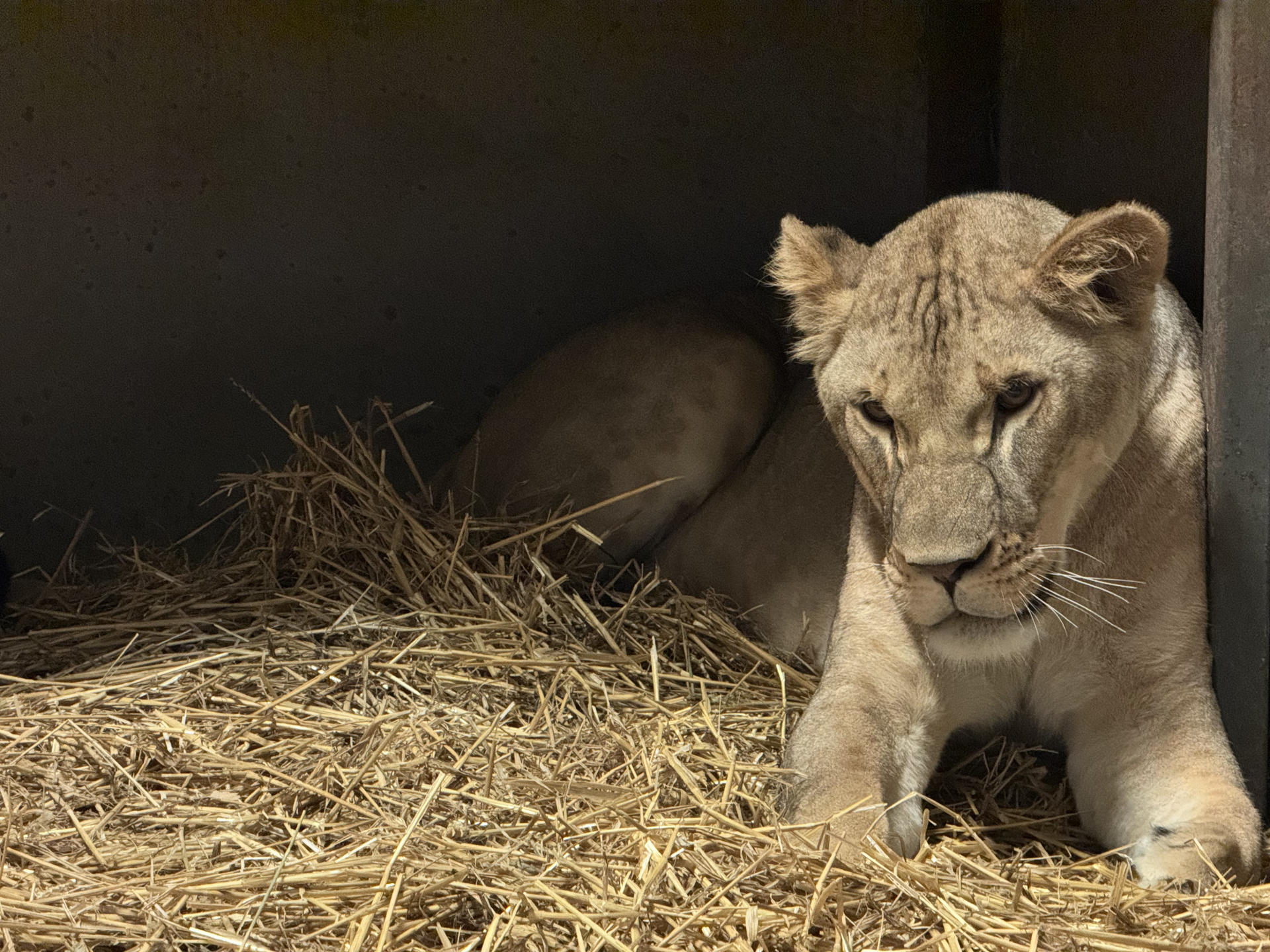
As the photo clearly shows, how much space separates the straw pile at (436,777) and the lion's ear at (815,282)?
0.93 metres

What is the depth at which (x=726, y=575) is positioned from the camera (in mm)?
4043

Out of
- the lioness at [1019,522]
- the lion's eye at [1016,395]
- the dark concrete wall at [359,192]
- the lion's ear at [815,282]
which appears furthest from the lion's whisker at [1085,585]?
the dark concrete wall at [359,192]

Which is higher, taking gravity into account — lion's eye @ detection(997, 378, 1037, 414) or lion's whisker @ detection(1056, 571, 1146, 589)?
lion's eye @ detection(997, 378, 1037, 414)

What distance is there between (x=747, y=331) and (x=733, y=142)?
3.18 ft

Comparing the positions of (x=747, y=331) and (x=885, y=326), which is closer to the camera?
(x=885, y=326)

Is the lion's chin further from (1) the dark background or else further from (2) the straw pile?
(1) the dark background

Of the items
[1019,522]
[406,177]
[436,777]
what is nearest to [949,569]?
[1019,522]

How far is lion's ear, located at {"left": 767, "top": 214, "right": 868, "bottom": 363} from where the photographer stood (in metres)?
2.98

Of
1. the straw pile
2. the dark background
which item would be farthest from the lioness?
the dark background

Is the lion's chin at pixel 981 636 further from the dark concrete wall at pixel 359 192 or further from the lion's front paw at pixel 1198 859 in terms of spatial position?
the dark concrete wall at pixel 359 192

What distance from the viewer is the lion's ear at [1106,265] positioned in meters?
2.56

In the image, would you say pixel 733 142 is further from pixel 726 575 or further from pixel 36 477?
pixel 36 477

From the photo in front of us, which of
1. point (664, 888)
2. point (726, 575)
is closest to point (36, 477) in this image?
point (726, 575)

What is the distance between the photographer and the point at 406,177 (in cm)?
475
